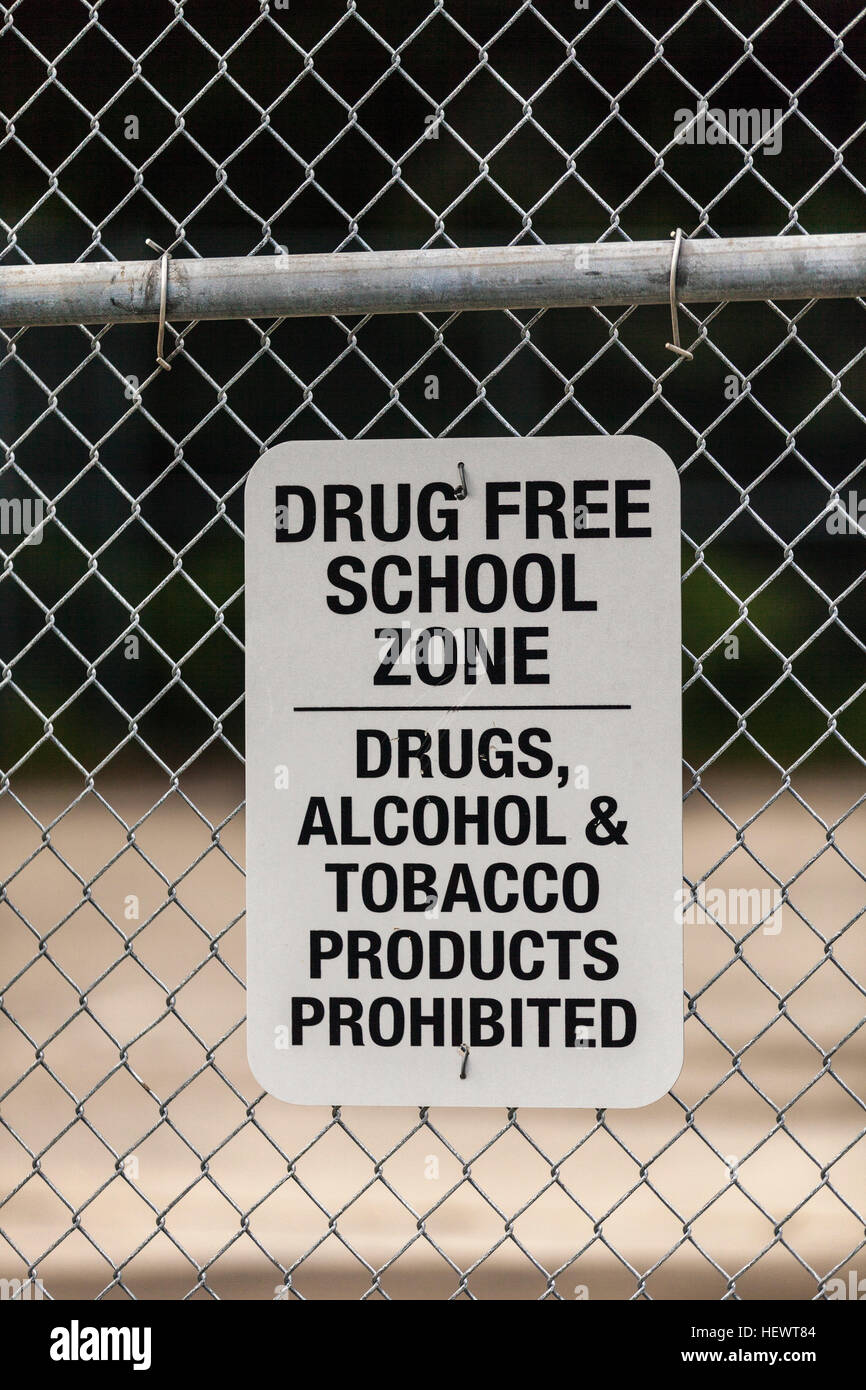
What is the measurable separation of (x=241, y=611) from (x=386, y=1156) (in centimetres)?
423

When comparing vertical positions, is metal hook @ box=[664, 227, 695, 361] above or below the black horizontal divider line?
above

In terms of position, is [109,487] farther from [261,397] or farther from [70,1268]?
[70,1268]

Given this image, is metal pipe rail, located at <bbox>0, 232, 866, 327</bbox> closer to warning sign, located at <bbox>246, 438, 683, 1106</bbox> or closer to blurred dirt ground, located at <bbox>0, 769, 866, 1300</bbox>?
warning sign, located at <bbox>246, 438, 683, 1106</bbox>

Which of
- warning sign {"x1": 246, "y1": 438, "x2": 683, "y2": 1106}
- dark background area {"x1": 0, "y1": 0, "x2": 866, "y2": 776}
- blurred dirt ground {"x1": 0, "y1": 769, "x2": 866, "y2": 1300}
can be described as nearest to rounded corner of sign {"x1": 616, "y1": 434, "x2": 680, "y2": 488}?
warning sign {"x1": 246, "y1": 438, "x2": 683, "y2": 1106}

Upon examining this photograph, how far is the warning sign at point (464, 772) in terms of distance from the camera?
4.07 feet

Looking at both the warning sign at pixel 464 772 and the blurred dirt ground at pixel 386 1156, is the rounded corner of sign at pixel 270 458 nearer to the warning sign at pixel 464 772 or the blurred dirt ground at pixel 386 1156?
the warning sign at pixel 464 772

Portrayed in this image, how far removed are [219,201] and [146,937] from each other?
12.7 ft

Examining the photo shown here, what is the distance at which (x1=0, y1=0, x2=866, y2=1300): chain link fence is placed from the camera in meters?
2.82

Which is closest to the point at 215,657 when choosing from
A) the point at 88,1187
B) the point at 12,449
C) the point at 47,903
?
the point at 47,903

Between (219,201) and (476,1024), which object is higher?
(219,201)

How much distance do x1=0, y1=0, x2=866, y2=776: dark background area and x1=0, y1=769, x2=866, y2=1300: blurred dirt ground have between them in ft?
3.65

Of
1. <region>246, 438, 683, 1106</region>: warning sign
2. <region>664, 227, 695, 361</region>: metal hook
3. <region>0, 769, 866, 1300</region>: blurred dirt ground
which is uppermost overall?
<region>664, 227, 695, 361</region>: metal hook

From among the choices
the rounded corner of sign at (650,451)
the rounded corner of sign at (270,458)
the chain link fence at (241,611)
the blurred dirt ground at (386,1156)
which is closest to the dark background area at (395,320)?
the chain link fence at (241,611)
